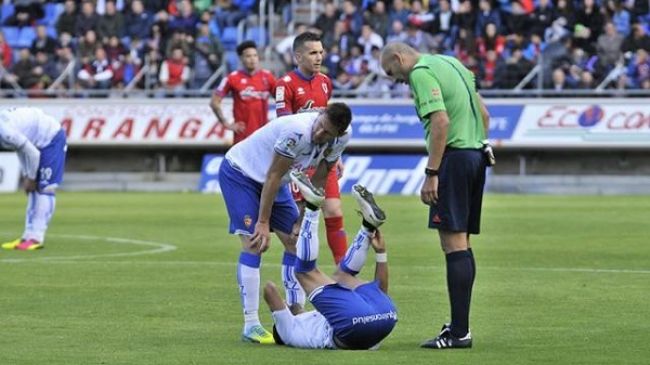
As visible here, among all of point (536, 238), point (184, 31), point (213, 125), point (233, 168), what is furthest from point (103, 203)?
→ point (233, 168)

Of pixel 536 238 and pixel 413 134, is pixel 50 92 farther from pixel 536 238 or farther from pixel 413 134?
pixel 536 238

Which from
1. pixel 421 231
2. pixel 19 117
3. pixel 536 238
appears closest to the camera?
pixel 19 117

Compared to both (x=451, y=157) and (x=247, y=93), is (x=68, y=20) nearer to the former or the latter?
(x=247, y=93)

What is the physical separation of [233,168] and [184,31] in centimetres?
2883

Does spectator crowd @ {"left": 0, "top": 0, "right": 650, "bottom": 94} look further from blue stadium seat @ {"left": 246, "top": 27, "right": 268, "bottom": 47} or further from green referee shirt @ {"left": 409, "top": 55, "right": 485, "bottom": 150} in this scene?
green referee shirt @ {"left": 409, "top": 55, "right": 485, "bottom": 150}

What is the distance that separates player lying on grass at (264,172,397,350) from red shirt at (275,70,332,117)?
502cm

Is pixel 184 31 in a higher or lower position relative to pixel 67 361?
lower

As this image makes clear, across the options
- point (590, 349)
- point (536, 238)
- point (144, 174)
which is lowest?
point (144, 174)

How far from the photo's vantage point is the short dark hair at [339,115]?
10758 mm

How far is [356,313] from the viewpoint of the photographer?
10.7m

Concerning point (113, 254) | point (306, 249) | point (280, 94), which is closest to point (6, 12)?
point (113, 254)

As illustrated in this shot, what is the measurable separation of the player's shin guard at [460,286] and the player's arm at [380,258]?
46 cm

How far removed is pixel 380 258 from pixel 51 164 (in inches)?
386

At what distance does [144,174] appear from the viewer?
1583 inches
